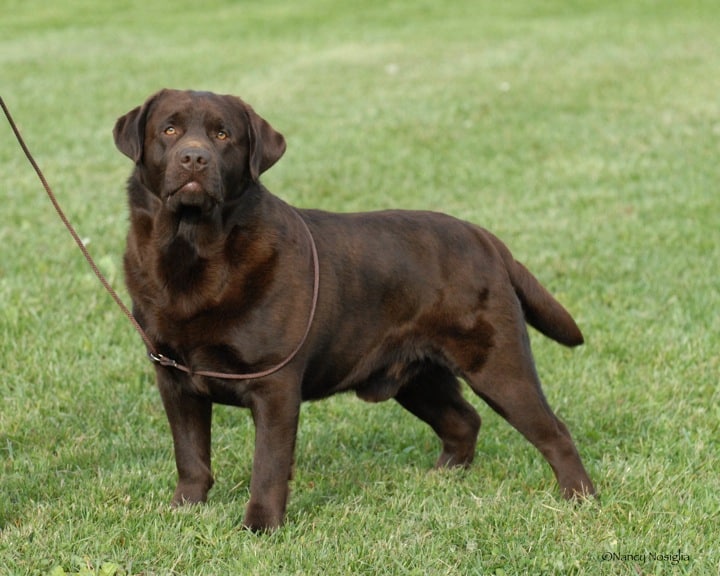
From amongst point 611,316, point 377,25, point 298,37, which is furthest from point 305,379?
point 377,25

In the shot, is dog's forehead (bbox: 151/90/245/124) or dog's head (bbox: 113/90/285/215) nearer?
dog's head (bbox: 113/90/285/215)

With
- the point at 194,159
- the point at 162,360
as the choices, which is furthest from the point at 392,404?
the point at 194,159

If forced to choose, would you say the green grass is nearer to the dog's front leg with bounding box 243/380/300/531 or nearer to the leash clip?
the dog's front leg with bounding box 243/380/300/531

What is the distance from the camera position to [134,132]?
4.17 meters

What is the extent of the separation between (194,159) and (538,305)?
5.82ft

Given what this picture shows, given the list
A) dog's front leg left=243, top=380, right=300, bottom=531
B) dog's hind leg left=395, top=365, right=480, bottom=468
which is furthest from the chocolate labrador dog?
dog's hind leg left=395, top=365, right=480, bottom=468

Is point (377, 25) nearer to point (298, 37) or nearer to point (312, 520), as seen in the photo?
point (298, 37)

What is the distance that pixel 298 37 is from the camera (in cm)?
2220

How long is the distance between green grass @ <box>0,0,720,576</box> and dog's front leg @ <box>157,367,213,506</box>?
0.40 ft

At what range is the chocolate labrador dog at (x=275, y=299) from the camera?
13.6 ft

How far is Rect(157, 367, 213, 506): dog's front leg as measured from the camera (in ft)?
14.5

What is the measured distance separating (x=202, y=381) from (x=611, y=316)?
12.3 feet

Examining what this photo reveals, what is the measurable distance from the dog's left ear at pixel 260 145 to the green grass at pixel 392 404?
1316 millimetres

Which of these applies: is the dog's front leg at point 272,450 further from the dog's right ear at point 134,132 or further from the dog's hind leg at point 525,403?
the dog's right ear at point 134,132
